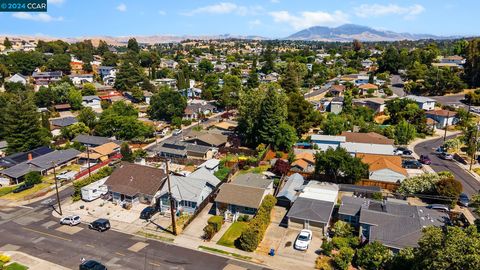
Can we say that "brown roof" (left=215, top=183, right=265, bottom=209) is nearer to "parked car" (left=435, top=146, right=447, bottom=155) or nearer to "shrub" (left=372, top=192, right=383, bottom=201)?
"shrub" (left=372, top=192, right=383, bottom=201)

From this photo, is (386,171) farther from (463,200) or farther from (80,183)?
(80,183)

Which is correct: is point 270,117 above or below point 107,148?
above

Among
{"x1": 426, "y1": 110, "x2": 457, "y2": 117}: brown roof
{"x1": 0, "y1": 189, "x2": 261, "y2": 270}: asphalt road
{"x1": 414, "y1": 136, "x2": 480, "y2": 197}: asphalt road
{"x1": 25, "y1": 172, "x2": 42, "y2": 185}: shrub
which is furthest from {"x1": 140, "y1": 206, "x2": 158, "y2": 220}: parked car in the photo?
{"x1": 426, "y1": 110, "x2": 457, "y2": 117}: brown roof

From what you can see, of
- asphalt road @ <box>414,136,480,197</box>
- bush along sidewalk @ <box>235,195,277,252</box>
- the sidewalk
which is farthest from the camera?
asphalt road @ <box>414,136,480,197</box>

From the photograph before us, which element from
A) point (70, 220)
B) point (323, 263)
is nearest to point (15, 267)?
point (70, 220)

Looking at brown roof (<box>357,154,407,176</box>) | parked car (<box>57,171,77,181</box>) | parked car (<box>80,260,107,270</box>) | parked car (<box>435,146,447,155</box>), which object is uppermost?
brown roof (<box>357,154,407,176</box>)

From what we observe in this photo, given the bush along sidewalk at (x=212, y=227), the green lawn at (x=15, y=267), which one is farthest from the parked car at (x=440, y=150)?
the green lawn at (x=15, y=267)
